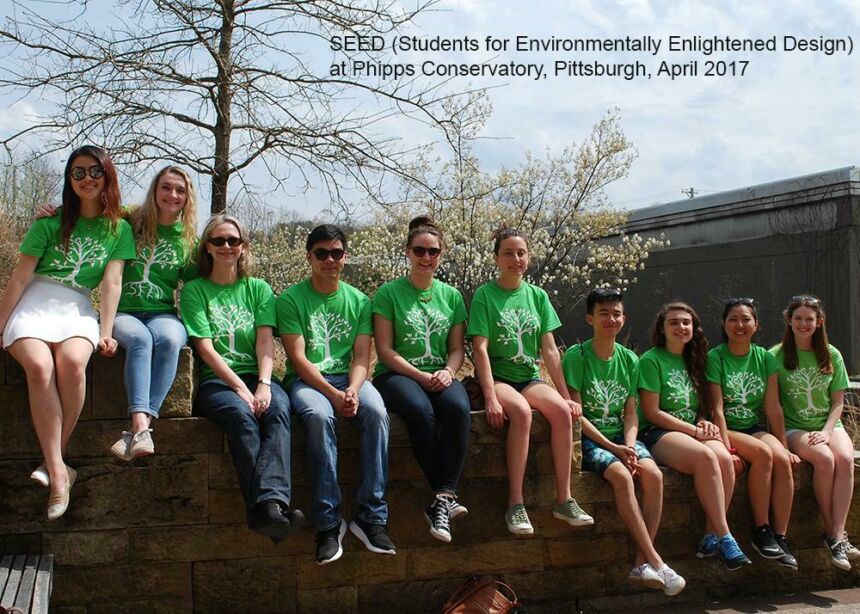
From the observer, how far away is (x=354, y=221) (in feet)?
29.4

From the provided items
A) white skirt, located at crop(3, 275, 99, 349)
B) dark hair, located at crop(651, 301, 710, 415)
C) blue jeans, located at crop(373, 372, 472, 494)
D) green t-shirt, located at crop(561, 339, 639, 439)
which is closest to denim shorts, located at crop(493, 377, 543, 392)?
green t-shirt, located at crop(561, 339, 639, 439)

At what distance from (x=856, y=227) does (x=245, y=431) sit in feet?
42.0

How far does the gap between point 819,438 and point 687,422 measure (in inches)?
34.3

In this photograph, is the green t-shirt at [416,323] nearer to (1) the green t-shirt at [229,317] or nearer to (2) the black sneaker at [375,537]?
(1) the green t-shirt at [229,317]

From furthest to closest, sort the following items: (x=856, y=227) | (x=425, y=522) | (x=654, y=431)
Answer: (x=856, y=227), (x=654, y=431), (x=425, y=522)

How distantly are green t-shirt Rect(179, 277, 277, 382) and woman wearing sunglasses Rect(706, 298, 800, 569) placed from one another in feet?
9.03

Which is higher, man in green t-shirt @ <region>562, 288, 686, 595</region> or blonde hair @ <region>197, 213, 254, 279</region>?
blonde hair @ <region>197, 213, 254, 279</region>

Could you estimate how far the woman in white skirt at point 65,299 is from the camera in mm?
4184

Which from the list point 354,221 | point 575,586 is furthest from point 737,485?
point 354,221

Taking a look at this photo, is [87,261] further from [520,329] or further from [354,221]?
[354,221]

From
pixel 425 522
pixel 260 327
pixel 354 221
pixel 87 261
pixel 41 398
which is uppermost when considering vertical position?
pixel 354 221

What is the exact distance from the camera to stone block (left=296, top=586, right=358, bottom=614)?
4711mm

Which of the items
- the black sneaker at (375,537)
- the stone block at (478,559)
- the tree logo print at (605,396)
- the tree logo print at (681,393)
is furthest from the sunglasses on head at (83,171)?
the tree logo print at (681,393)

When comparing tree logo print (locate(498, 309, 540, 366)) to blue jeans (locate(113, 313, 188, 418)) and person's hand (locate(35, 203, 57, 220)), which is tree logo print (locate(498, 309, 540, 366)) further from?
person's hand (locate(35, 203, 57, 220))
